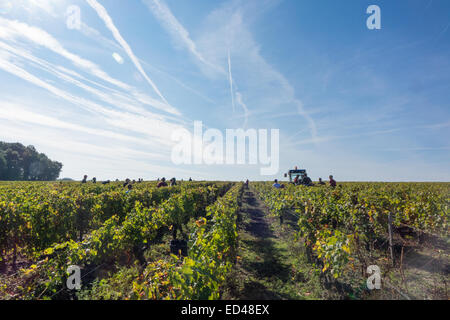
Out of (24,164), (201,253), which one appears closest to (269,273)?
(201,253)

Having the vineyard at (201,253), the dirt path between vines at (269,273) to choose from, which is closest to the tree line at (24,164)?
the vineyard at (201,253)

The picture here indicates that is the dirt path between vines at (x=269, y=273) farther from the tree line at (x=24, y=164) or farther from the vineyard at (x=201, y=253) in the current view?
the tree line at (x=24, y=164)

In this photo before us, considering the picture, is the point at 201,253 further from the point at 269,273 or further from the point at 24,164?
the point at 24,164

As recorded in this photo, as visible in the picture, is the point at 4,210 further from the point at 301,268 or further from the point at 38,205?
the point at 301,268

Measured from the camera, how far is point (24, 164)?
210ft

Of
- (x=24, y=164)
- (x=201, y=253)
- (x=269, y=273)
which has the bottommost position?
(x=269, y=273)

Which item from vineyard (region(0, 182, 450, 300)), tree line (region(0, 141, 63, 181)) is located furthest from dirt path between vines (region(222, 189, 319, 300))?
tree line (region(0, 141, 63, 181))

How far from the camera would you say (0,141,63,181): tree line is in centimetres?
5747

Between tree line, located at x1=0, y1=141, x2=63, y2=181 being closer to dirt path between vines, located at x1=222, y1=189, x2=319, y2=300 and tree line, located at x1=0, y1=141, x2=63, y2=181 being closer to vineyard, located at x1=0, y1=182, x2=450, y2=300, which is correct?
vineyard, located at x1=0, y1=182, x2=450, y2=300

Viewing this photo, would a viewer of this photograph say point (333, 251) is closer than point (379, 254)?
Yes

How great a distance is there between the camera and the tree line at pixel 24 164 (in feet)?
189

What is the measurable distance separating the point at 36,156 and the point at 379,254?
294 feet

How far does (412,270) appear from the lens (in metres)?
5.94
